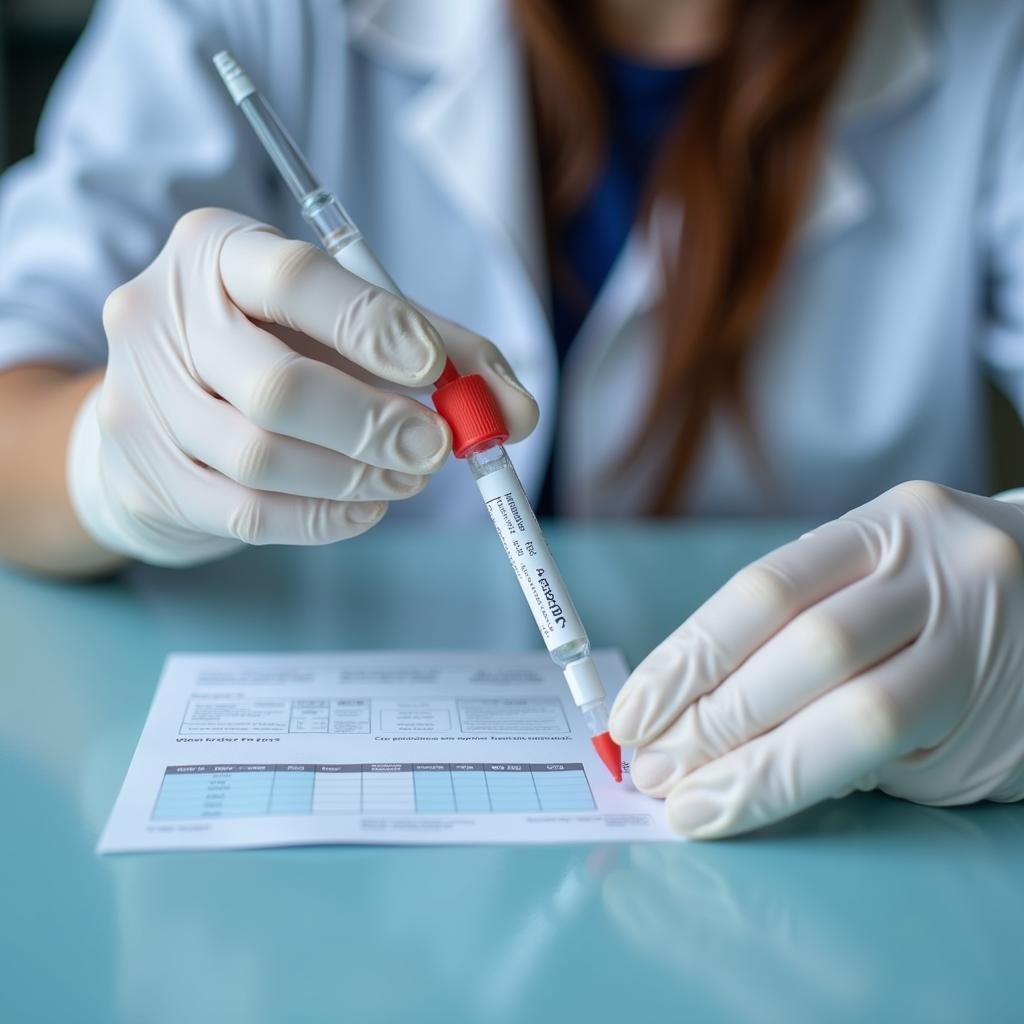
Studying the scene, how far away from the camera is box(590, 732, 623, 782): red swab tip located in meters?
0.51

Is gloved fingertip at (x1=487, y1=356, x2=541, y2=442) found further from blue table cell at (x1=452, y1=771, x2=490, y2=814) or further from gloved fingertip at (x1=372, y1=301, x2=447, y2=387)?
blue table cell at (x1=452, y1=771, x2=490, y2=814)

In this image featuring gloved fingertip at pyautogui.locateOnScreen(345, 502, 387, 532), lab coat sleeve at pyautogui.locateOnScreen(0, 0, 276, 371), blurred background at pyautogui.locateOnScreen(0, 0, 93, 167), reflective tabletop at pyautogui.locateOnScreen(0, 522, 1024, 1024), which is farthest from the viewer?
blurred background at pyautogui.locateOnScreen(0, 0, 93, 167)

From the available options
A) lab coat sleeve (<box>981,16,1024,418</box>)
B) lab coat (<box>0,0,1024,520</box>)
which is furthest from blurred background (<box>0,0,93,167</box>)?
lab coat sleeve (<box>981,16,1024,418</box>)

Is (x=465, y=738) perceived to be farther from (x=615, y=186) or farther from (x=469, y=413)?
(x=615, y=186)

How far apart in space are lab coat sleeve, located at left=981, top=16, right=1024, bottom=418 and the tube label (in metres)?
0.71

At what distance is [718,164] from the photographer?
3.25 ft

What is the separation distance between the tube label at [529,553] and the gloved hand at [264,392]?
0.10 feet

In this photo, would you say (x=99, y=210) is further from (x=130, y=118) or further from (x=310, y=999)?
(x=310, y=999)

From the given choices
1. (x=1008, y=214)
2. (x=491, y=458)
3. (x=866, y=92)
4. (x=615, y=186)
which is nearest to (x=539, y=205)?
(x=615, y=186)

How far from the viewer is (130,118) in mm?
927

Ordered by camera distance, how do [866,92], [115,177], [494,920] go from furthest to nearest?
1. [866,92]
2. [115,177]
3. [494,920]

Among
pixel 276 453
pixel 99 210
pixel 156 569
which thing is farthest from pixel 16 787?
pixel 99 210

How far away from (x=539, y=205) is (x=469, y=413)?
1.82ft

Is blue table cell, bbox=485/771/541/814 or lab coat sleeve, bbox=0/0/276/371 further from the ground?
lab coat sleeve, bbox=0/0/276/371
